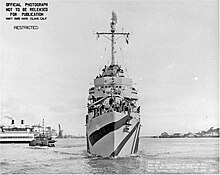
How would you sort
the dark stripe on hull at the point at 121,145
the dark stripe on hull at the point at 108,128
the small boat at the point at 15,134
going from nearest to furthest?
the dark stripe on hull at the point at 108,128, the dark stripe on hull at the point at 121,145, the small boat at the point at 15,134

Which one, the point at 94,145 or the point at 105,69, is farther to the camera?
the point at 105,69

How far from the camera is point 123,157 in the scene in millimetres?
17141

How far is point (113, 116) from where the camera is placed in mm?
16281

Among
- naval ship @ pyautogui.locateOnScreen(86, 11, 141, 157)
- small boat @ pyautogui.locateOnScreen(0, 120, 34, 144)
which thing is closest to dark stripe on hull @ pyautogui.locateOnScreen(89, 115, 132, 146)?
naval ship @ pyautogui.locateOnScreen(86, 11, 141, 157)

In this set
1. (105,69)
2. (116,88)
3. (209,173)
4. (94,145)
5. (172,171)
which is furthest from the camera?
(105,69)

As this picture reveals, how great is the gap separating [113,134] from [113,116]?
89cm

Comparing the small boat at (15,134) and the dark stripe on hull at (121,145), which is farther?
the small boat at (15,134)

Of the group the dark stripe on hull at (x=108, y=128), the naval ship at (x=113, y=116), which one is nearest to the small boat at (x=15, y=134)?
the naval ship at (x=113, y=116)

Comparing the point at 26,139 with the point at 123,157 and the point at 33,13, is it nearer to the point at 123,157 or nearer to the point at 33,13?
the point at 123,157

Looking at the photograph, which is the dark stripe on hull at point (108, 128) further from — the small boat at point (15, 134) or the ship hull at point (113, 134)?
the small boat at point (15, 134)

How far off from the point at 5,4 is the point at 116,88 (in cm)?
1021

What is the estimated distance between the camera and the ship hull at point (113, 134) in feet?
53.7

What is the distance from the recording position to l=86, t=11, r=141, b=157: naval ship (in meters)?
16.5

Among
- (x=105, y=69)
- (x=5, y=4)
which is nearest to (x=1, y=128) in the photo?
(x=105, y=69)
